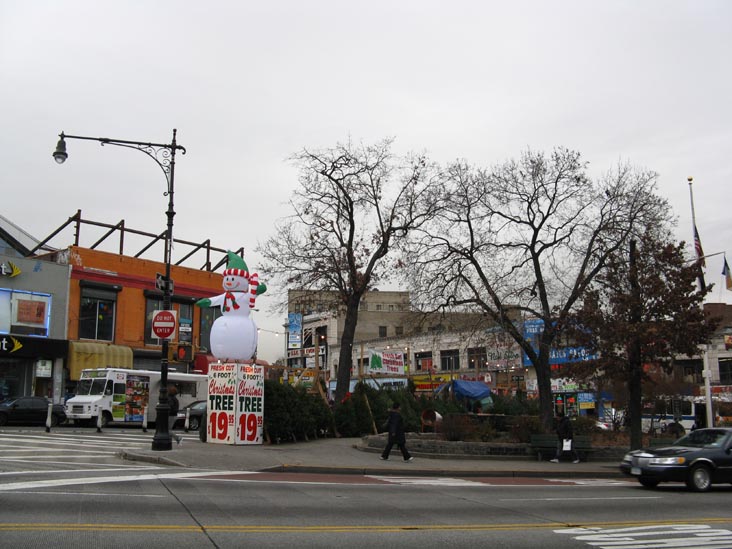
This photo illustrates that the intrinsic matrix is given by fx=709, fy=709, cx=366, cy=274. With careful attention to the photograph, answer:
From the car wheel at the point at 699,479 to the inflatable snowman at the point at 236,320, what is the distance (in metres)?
13.2

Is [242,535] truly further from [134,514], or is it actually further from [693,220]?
[693,220]

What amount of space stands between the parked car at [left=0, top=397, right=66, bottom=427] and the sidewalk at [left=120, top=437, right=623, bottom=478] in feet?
43.1

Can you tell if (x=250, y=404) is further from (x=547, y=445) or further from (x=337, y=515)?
(x=337, y=515)

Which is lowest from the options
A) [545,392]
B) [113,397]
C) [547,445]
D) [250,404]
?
[547,445]

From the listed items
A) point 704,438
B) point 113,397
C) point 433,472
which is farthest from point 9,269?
point 704,438

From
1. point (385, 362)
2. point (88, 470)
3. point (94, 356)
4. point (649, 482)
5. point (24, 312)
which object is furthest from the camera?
point (385, 362)

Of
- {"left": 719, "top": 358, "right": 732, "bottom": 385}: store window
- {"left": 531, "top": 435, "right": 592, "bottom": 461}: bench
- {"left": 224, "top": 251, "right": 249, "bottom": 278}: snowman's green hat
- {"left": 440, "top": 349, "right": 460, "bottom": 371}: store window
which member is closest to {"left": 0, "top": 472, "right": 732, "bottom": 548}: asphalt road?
{"left": 531, "top": 435, "right": 592, "bottom": 461}: bench

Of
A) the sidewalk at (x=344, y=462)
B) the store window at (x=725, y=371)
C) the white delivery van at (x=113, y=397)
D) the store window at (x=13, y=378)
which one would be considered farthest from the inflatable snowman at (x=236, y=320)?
the store window at (x=725, y=371)

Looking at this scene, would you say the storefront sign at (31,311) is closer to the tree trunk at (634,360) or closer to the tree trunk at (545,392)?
the tree trunk at (545,392)

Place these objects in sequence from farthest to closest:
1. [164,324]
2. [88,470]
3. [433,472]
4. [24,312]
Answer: [24,312], [164,324], [433,472], [88,470]

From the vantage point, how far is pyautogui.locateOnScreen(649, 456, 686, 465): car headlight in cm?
1572

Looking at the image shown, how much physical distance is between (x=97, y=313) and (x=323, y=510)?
34479 millimetres

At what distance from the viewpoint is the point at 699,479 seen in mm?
15672

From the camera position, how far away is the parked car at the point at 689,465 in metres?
15.7
